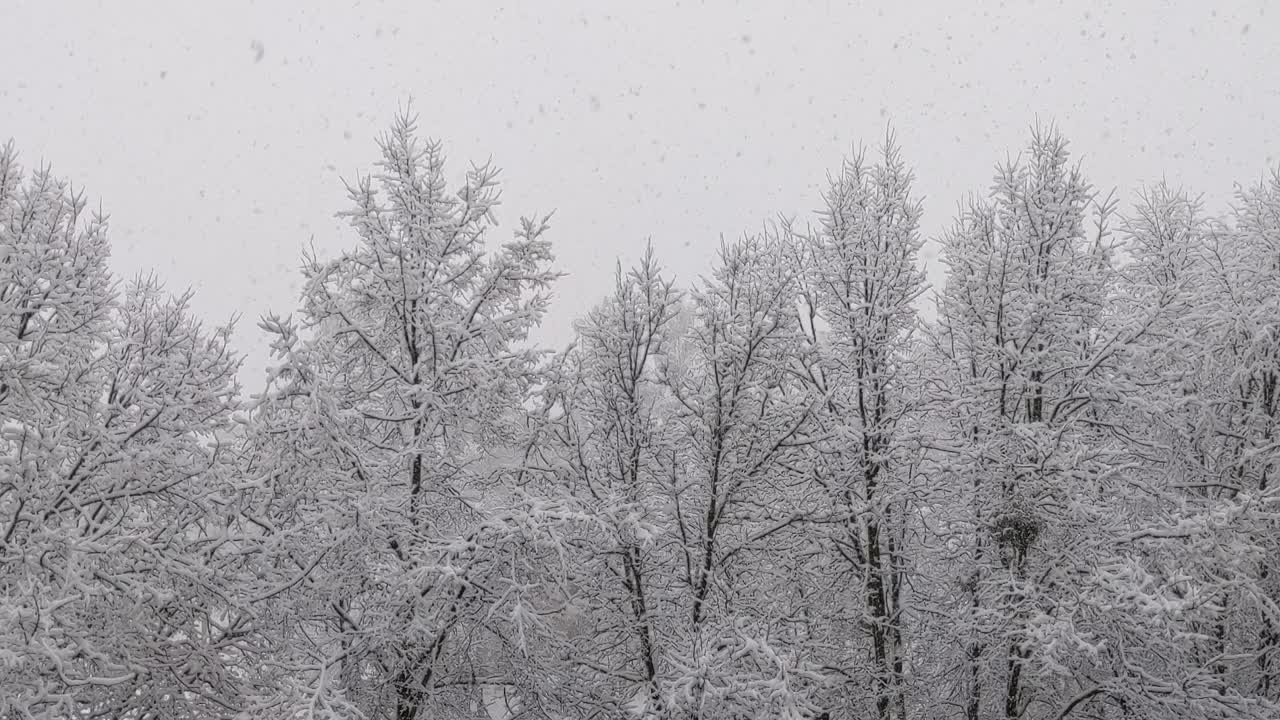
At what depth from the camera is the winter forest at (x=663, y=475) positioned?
8281 mm

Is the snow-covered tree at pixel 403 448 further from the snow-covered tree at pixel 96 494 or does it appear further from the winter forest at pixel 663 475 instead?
the snow-covered tree at pixel 96 494

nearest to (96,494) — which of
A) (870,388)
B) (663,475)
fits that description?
(663,475)

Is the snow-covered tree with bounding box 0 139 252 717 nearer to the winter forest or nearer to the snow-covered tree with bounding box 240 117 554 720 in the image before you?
the winter forest

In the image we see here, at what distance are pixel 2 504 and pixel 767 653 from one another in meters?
7.43

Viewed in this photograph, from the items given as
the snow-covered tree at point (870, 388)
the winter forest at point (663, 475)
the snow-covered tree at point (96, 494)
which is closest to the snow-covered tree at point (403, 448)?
the winter forest at point (663, 475)

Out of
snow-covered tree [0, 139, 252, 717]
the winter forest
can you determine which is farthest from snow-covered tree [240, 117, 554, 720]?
snow-covered tree [0, 139, 252, 717]

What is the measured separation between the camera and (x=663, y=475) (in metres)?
10.7

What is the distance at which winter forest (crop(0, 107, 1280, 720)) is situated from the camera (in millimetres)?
8281

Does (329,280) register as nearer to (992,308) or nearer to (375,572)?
(375,572)

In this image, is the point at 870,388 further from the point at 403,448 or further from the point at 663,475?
the point at 403,448

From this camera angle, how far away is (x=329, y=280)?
9430 mm

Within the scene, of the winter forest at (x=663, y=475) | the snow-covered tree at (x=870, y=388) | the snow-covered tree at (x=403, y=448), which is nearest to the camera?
the winter forest at (x=663, y=475)

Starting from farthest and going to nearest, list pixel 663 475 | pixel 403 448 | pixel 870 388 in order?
pixel 870 388 → pixel 663 475 → pixel 403 448

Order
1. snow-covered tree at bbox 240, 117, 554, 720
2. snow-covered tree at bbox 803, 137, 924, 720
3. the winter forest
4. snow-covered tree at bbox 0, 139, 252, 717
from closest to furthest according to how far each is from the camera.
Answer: snow-covered tree at bbox 0, 139, 252, 717, the winter forest, snow-covered tree at bbox 240, 117, 554, 720, snow-covered tree at bbox 803, 137, 924, 720
